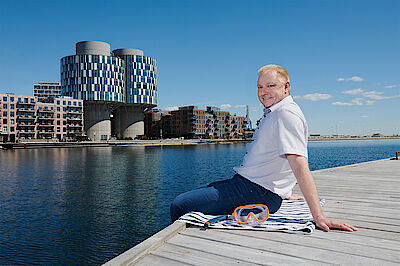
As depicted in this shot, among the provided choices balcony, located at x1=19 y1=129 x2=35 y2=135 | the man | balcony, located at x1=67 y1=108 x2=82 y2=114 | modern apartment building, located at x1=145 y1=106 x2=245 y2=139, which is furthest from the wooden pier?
modern apartment building, located at x1=145 y1=106 x2=245 y2=139

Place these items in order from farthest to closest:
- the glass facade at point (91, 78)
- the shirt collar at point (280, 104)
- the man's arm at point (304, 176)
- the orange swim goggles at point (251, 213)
Answer: the glass facade at point (91, 78) → the orange swim goggles at point (251, 213) → the shirt collar at point (280, 104) → the man's arm at point (304, 176)

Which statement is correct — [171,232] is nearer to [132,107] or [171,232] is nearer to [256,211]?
[256,211]

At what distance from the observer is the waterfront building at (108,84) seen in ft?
343

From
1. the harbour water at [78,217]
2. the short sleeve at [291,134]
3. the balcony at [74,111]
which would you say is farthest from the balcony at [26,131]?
the short sleeve at [291,134]

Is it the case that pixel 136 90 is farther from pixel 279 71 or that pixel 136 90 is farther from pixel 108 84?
pixel 279 71

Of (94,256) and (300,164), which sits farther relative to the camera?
(94,256)

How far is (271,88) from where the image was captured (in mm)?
3363

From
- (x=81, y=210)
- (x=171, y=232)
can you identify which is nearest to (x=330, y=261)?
(x=171, y=232)

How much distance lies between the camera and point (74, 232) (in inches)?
471

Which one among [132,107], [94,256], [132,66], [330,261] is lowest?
[94,256]

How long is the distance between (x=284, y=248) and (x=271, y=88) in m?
1.58

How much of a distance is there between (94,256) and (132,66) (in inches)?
4334

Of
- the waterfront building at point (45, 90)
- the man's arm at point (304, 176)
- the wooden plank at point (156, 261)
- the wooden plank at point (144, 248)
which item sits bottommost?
the wooden plank at point (156, 261)

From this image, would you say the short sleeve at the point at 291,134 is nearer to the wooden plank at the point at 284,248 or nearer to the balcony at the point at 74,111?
the wooden plank at the point at 284,248
